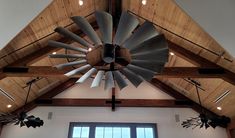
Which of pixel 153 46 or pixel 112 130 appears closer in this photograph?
pixel 153 46

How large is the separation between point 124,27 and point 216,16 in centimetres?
154

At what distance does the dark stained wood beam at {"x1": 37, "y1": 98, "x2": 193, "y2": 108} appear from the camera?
779cm

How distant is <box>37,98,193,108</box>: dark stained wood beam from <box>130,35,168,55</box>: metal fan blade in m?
5.48

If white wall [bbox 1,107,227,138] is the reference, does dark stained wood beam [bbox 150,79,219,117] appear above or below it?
above

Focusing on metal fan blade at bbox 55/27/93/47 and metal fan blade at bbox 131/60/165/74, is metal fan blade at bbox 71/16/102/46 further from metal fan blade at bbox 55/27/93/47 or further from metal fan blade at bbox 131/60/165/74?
metal fan blade at bbox 131/60/165/74

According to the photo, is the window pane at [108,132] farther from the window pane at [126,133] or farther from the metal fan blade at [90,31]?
the metal fan blade at [90,31]

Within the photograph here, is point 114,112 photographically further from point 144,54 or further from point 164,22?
point 144,54

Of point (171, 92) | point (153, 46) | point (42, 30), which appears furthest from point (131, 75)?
point (171, 92)

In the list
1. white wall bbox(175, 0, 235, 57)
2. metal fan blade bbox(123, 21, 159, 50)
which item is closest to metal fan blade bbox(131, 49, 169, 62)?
metal fan blade bbox(123, 21, 159, 50)

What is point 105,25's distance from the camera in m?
2.39

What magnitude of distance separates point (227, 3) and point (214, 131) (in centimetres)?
593

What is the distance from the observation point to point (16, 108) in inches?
301

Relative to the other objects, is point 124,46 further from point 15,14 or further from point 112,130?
point 112,130

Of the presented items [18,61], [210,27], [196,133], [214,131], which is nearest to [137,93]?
[196,133]
